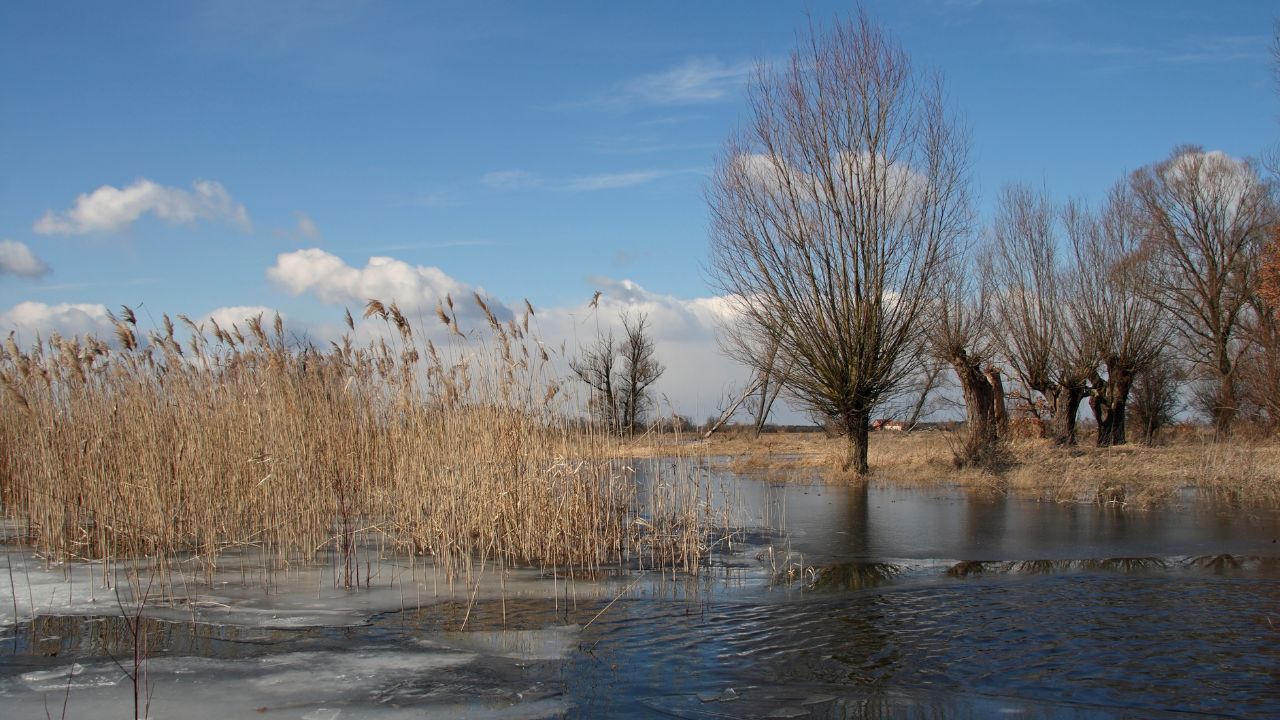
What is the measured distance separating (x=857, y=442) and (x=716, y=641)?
11.2 m

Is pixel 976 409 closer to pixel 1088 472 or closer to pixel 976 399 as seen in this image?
pixel 976 399

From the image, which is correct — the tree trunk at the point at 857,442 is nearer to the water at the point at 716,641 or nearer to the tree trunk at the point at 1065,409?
the water at the point at 716,641

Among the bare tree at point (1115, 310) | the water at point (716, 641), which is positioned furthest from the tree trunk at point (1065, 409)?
the water at point (716, 641)

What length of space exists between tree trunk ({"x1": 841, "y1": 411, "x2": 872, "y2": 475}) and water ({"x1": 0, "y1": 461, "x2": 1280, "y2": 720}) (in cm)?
763

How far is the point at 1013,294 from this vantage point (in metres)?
25.5

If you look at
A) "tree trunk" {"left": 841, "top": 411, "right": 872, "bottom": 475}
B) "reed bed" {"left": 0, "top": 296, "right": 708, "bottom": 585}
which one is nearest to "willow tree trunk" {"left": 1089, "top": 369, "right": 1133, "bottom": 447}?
"tree trunk" {"left": 841, "top": 411, "right": 872, "bottom": 475}

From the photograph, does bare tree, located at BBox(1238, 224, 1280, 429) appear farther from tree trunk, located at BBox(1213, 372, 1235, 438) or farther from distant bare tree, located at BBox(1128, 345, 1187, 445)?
distant bare tree, located at BBox(1128, 345, 1187, 445)

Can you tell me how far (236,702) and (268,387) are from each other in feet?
13.8

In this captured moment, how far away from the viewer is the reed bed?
6840 millimetres

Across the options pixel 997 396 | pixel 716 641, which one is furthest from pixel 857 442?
pixel 716 641

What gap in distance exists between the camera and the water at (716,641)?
381cm

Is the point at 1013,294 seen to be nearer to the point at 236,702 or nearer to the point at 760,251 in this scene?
the point at 760,251

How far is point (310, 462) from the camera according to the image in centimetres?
722

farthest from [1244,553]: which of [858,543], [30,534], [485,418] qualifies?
[30,534]
